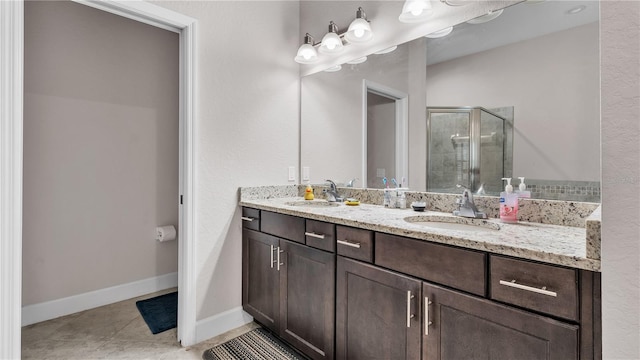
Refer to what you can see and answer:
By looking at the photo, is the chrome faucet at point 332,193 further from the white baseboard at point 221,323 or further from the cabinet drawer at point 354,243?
the white baseboard at point 221,323

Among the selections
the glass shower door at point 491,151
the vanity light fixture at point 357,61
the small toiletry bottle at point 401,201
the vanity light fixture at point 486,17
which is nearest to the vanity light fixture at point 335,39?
the vanity light fixture at point 357,61

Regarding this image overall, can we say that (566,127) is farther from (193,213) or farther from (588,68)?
(193,213)

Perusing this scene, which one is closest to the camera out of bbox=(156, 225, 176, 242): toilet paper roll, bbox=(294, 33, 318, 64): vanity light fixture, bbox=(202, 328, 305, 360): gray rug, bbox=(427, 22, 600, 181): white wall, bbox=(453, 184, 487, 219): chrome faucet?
bbox=(427, 22, 600, 181): white wall

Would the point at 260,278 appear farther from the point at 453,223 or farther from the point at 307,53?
the point at 307,53

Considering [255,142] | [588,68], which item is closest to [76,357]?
[255,142]

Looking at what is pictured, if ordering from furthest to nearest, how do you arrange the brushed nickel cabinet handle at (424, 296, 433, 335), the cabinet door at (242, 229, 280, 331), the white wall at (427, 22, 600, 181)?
the cabinet door at (242, 229, 280, 331), the white wall at (427, 22, 600, 181), the brushed nickel cabinet handle at (424, 296, 433, 335)

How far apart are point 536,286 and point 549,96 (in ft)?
2.99

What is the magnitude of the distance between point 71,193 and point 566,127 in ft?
10.3

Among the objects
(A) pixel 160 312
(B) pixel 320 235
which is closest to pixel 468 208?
(B) pixel 320 235

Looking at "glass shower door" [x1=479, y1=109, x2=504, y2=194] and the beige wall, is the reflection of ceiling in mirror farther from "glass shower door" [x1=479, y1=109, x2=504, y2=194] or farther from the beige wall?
the beige wall

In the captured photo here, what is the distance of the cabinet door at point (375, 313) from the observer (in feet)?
4.05

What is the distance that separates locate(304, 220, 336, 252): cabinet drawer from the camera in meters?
1.56

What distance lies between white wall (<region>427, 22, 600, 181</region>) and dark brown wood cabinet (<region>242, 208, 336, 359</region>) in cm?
107

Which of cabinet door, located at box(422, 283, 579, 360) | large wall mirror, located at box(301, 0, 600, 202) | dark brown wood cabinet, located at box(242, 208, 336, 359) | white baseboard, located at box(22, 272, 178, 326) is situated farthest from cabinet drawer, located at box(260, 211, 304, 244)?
white baseboard, located at box(22, 272, 178, 326)
